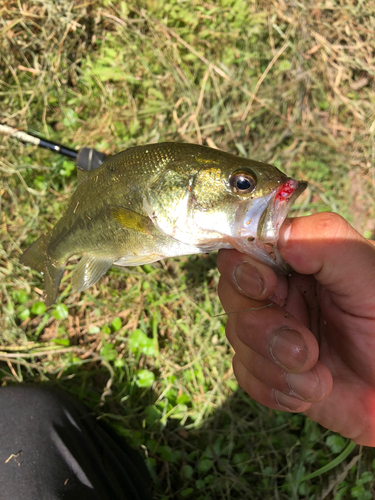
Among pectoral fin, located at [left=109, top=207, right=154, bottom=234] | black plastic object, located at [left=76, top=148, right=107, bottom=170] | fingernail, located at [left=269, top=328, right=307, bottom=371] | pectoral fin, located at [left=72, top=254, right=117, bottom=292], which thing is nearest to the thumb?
fingernail, located at [left=269, top=328, right=307, bottom=371]

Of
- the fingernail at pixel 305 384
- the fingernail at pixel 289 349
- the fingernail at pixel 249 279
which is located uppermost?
the fingernail at pixel 249 279

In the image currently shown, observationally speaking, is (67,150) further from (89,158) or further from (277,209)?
(277,209)

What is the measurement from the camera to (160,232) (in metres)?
1.49

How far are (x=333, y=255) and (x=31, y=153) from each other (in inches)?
108

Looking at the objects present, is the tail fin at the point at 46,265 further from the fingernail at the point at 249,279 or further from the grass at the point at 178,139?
the fingernail at the point at 249,279

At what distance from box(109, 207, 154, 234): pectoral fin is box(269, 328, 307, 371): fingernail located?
0.78 metres

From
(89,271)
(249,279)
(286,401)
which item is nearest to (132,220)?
(89,271)

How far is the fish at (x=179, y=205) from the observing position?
1.29m

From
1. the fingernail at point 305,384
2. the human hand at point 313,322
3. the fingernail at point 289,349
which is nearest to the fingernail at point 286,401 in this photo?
the human hand at point 313,322

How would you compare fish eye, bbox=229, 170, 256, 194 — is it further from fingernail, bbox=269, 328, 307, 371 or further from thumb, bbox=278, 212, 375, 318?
fingernail, bbox=269, 328, 307, 371

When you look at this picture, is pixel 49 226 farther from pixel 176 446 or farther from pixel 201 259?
pixel 176 446

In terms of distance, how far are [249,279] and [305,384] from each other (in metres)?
0.55

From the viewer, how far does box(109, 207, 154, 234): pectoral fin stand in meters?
1.51

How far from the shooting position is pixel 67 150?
2643 millimetres
